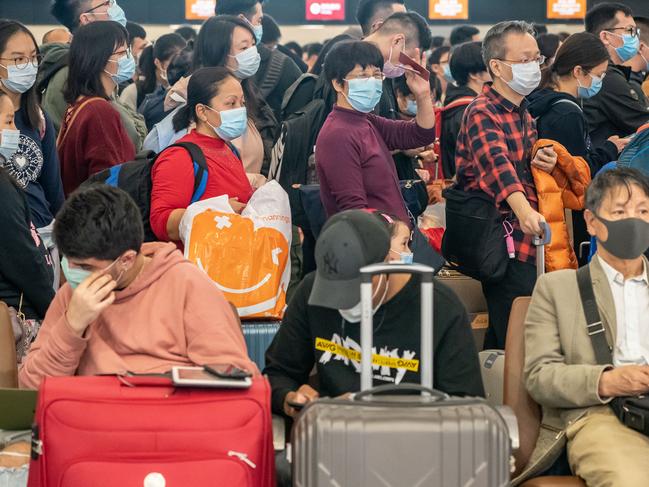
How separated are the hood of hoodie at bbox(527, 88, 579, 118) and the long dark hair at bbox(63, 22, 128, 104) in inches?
80.4

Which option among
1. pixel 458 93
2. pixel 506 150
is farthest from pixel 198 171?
pixel 458 93

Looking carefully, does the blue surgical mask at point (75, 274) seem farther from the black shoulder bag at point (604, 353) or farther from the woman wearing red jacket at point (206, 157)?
the black shoulder bag at point (604, 353)

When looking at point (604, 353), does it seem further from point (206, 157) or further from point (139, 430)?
point (206, 157)

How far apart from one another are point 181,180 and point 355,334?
60.9 inches

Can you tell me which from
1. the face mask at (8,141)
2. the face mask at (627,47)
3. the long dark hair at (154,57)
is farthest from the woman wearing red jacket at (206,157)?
the long dark hair at (154,57)

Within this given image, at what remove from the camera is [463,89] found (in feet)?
23.2

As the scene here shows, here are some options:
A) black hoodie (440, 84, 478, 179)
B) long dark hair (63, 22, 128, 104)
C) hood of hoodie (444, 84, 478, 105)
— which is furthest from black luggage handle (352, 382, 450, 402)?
hood of hoodie (444, 84, 478, 105)

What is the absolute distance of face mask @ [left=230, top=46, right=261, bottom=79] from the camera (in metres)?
5.89

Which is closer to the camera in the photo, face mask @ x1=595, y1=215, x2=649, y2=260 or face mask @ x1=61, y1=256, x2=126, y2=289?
face mask @ x1=61, y1=256, x2=126, y2=289

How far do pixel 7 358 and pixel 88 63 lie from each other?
6.76ft

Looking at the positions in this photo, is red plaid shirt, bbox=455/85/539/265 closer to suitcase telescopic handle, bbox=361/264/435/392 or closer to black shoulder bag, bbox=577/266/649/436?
→ black shoulder bag, bbox=577/266/649/436

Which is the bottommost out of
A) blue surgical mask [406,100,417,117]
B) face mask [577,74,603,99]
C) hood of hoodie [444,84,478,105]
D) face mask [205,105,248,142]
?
blue surgical mask [406,100,417,117]

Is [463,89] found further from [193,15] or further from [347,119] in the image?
[193,15]

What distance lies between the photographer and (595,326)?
3.72 meters
